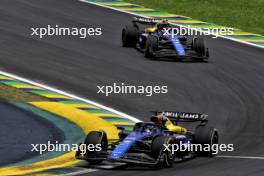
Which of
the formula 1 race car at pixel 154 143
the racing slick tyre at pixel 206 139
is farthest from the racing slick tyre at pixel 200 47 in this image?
the racing slick tyre at pixel 206 139

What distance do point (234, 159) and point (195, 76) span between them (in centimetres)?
1029

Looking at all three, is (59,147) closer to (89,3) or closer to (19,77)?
(19,77)

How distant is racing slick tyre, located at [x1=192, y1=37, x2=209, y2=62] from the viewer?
32188 millimetres

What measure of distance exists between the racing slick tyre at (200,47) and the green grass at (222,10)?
6.52 metres

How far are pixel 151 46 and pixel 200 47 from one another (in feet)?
5.53

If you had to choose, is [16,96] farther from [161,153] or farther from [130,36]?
[130,36]

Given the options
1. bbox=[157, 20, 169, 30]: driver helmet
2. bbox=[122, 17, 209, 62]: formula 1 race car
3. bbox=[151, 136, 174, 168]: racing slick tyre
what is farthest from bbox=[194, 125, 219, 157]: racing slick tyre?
bbox=[157, 20, 169, 30]: driver helmet

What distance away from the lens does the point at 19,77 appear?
29.5 m

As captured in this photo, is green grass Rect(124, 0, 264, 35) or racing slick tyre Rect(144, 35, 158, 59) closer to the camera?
racing slick tyre Rect(144, 35, 158, 59)

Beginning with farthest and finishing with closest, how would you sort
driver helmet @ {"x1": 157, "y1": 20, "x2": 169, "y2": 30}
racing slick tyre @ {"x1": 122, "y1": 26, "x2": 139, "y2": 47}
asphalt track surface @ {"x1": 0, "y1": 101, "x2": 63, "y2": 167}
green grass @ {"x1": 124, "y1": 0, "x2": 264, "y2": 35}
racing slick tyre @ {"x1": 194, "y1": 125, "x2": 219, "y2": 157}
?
1. green grass @ {"x1": 124, "y1": 0, "x2": 264, "y2": 35}
2. racing slick tyre @ {"x1": 122, "y1": 26, "x2": 139, "y2": 47}
3. driver helmet @ {"x1": 157, "y1": 20, "x2": 169, "y2": 30}
4. racing slick tyre @ {"x1": 194, "y1": 125, "x2": 219, "y2": 157}
5. asphalt track surface @ {"x1": 0, "y1": 101, "x2": 63, "y2": 167}

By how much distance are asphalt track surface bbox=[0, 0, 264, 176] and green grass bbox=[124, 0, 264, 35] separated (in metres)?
2.85

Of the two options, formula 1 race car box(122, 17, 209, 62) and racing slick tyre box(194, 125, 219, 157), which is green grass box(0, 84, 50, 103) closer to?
formula 1 race car box(122, 17, 209, 62)

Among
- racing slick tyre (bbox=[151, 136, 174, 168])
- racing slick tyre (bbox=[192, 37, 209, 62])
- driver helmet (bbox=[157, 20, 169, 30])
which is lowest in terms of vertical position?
racing slick tyre (bbox=[151, 136, 174, 168])

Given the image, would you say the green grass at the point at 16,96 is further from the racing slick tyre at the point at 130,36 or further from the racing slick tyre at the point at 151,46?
the racing slick tyre at the point at 130,36
